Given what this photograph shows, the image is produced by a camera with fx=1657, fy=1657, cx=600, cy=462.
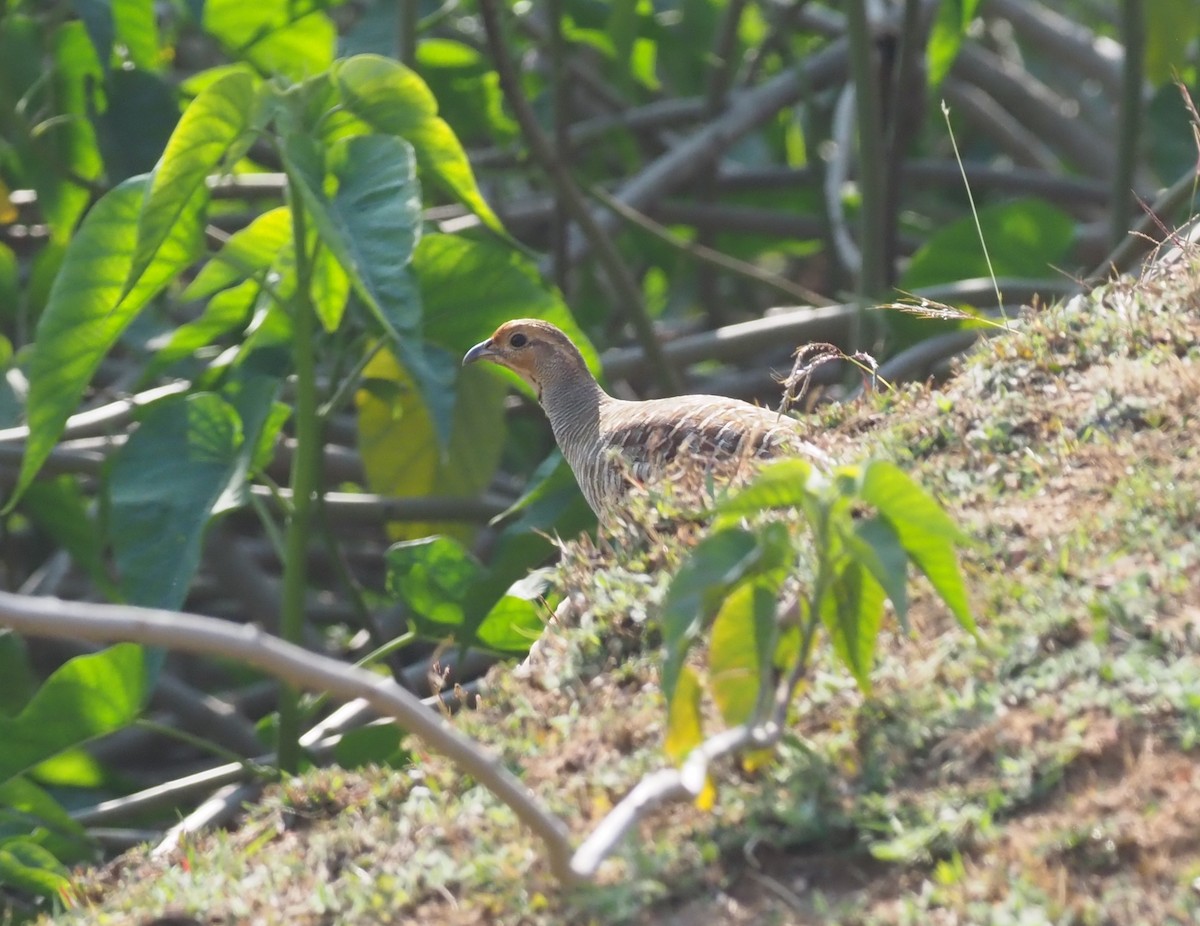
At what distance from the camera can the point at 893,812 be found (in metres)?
2.81

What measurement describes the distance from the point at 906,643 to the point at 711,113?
17.7ft

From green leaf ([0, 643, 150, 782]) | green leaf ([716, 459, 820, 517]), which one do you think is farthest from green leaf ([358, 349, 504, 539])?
green leaf ([716, 459, 820, 517])

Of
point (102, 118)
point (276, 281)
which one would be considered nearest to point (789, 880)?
point (276, 281)

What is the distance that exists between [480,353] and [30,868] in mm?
2197

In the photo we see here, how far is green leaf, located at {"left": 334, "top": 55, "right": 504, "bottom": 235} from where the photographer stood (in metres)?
4.55

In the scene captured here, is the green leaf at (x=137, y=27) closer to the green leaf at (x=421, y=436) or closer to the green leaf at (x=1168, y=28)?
the green leaf at (x=421, y=436)

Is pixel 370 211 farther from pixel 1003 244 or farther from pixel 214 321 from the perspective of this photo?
pixel 1003 244

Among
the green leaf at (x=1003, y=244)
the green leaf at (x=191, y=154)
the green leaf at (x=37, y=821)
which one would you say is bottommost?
the green leaf at (x=37, y=821)

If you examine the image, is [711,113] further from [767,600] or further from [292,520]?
[767,600]

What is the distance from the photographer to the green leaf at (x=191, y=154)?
4.18 m

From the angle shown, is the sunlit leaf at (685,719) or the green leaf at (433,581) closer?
the sunlit leaf at (685,719)

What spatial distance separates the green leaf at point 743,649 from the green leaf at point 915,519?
0.76ft

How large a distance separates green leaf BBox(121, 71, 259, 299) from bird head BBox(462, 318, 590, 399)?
1.39 meters

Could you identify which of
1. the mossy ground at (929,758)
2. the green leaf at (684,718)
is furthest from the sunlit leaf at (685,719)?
the mossy ground at (929,758)
